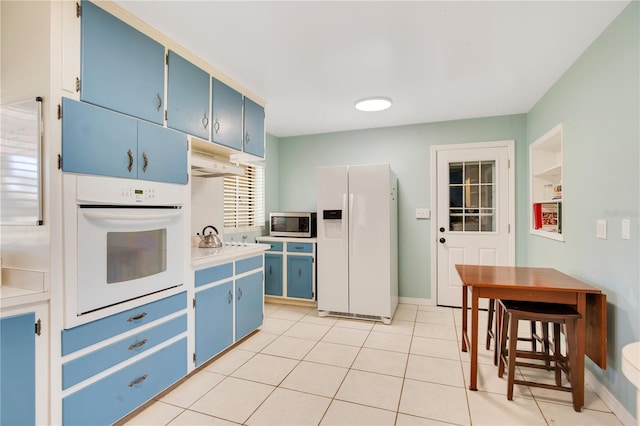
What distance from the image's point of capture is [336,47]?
92.8 inches

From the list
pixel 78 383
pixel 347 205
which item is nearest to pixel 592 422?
pixel 347 205

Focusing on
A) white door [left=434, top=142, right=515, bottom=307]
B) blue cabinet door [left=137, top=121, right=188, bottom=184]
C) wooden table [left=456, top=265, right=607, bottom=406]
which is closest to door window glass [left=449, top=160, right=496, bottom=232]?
white door [left=434, top=142, right=515, bottom=307]

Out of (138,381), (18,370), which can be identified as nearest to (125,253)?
(18,370)

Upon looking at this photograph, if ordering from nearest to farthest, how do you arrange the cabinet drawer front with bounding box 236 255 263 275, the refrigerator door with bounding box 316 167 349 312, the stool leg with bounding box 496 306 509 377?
the stool leg with bounding box 496 306 509 377 < the cabinet drawer front with bounding box 236 255 263 275 < the refrigerator door with bounding box 316 167 349 312

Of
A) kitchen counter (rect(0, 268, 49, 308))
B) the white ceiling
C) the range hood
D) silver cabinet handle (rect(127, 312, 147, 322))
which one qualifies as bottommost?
silver cabinet handle (rect(127, 312, 147, 322))

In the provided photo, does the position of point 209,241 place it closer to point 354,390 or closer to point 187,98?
point 187,98

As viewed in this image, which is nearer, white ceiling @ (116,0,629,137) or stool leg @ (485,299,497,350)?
white ceiling @ (116,0,629,137)

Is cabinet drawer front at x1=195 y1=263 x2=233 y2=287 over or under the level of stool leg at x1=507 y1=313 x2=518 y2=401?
over

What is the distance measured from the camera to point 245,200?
427 centimetres

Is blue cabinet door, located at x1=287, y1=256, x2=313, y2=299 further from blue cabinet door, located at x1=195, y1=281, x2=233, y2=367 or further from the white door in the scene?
the white door

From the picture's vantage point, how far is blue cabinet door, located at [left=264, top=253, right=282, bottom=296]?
433 cm

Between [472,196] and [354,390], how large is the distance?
2920 mm

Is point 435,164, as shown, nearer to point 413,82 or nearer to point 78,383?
point 413,82

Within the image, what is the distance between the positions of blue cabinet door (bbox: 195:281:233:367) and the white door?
275cm
